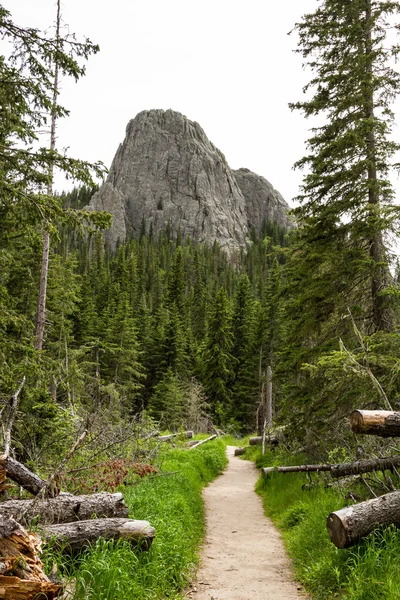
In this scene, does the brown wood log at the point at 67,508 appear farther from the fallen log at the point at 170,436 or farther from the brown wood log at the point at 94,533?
the fallen log at the point at 170,436

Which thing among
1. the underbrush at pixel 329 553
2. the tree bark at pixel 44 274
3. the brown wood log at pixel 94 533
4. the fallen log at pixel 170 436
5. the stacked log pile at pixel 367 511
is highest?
the tree bark at pixel 44 274

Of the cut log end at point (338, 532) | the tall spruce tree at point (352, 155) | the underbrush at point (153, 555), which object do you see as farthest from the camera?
the tall spruce tree at point (352, 155)

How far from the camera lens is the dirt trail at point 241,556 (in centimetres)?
516

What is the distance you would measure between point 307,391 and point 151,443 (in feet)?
16.8

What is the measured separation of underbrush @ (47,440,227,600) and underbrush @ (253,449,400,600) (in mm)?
1514

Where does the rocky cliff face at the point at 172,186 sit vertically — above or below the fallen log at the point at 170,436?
above

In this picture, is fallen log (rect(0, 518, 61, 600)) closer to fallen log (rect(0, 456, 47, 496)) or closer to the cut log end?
fallen log (rect(0, 456, 47, 496))

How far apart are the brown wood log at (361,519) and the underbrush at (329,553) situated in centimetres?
10

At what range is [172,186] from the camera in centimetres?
14762

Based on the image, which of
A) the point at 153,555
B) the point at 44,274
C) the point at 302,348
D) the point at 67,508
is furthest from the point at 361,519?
the point at 44,274

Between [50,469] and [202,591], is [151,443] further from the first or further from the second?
[202,591]

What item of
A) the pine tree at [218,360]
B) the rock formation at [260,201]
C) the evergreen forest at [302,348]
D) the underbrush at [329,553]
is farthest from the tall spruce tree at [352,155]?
the rock formation at [260,201]

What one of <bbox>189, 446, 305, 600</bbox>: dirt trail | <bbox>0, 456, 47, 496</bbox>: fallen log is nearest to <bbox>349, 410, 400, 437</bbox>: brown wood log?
<bbox>189, 446, 305, 600</bbox>: dirt trail

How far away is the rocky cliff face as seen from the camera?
458 feet
